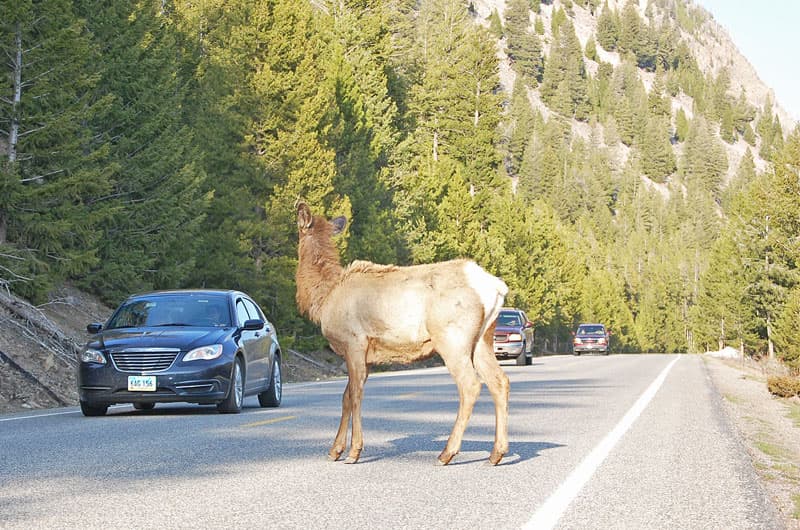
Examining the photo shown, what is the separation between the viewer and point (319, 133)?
4384 cm

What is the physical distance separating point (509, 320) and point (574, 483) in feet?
108

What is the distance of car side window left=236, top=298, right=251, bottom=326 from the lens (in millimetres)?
16614

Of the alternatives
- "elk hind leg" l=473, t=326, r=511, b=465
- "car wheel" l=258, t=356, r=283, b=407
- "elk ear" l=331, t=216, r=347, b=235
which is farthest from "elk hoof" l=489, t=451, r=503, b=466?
"car wheel" l=258, t=356, r=283, b=407

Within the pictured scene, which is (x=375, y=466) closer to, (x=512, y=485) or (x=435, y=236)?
(x=512, y=485)

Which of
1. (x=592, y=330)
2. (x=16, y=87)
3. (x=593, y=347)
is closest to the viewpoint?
(x=16, y=87)

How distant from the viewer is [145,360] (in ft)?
48.9

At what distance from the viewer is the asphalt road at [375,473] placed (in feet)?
23.9

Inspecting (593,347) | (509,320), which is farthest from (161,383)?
(593,347)

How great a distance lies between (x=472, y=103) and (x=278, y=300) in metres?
59.9

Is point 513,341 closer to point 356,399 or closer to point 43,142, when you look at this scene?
point 43,142

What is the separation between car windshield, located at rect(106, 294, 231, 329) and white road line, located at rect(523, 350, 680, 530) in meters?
6.04

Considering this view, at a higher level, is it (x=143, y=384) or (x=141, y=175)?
(x=141, y=175)

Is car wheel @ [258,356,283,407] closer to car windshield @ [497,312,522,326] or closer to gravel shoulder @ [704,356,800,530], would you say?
gravel shoulder @ [704,356,800,530]

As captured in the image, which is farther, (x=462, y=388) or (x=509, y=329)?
(x=509, y=329)
